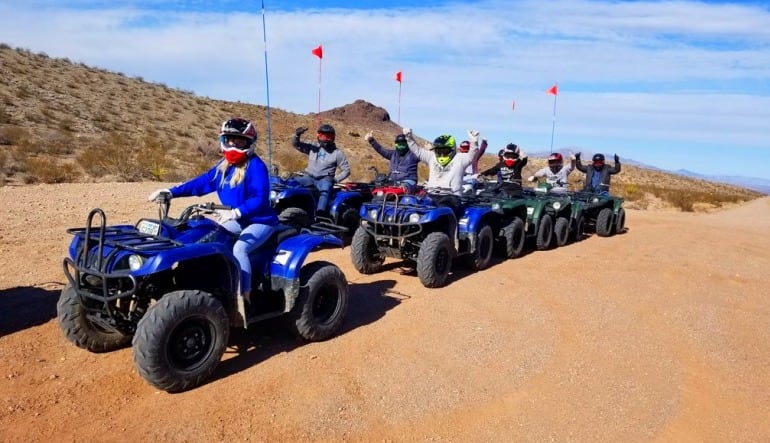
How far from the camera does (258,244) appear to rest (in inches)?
184

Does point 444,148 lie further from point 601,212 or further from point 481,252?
point 601,212

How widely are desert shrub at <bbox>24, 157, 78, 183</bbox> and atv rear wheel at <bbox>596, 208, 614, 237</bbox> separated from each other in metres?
12.8

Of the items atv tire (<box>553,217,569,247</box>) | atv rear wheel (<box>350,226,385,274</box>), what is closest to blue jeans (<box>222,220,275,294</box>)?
atv rear wheel (<box>350,226,385,274</box>)

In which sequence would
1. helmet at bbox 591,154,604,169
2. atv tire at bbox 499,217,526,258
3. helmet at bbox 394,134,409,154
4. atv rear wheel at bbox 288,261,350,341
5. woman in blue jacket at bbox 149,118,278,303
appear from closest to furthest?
1. woman in blue jacket at bbox 149,118,278,303
2. atv rear wheel at bbox 288,261,350,341
3. atv tire at bbox 499,217,526,258
4. helmet at bbox 394,134,409,154
5. helmet at bbox 591,154,604,169

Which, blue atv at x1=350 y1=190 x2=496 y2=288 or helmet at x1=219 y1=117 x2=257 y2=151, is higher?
helmet at x1=219 y1=117 x2=257 y2=151

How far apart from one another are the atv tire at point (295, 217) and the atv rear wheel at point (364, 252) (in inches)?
46.7

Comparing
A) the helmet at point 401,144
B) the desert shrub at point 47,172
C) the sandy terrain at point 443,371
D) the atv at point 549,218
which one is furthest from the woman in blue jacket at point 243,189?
the desert shrub at point 47,172

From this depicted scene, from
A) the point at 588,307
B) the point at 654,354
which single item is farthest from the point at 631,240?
the point at 654,354

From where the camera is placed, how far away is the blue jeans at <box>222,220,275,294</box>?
14.6ft

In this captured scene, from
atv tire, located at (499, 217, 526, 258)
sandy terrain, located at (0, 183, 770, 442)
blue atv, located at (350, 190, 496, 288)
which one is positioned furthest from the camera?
atv tire, located at (499, 217, 526, 258)

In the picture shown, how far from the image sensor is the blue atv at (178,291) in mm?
3844

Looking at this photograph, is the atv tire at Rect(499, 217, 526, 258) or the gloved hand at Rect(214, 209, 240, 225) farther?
the atv tire at Rect(499, 217, 526, 258)

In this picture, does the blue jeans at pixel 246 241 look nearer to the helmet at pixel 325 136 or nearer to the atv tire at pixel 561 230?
the helmet at pixel 325 136

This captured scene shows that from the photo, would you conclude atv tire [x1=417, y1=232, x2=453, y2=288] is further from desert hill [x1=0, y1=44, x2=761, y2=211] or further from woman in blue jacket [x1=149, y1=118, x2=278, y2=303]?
desert hill [x1=0, y1=44, x2=761, y2=211]
